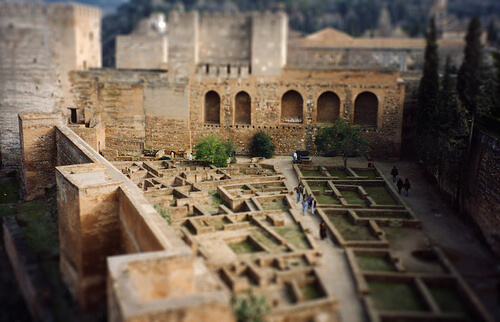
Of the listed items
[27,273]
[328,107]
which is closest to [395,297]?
[27,273]

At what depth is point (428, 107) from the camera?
27.5m

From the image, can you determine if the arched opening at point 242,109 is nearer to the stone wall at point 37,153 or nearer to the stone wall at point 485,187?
the stone wall at point 37,153

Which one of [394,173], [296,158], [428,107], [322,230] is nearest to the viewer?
[322,230]

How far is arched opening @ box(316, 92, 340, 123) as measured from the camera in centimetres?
2950

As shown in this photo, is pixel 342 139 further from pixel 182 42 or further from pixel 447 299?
pixel 447 299

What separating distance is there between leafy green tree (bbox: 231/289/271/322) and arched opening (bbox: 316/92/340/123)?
716 inches

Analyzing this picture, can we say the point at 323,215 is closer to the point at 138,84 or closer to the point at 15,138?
the point at 138,84

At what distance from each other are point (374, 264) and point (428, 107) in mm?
13834

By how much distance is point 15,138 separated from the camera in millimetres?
29438

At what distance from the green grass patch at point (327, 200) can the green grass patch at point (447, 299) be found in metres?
7.37

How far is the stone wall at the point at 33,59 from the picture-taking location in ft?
95.3

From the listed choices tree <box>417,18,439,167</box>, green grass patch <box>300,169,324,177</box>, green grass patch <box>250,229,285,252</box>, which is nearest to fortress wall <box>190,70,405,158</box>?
tree <box>417,18,439,167</box>

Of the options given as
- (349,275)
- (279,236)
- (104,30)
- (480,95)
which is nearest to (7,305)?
(279,236)

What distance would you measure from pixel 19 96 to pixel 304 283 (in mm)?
20933
